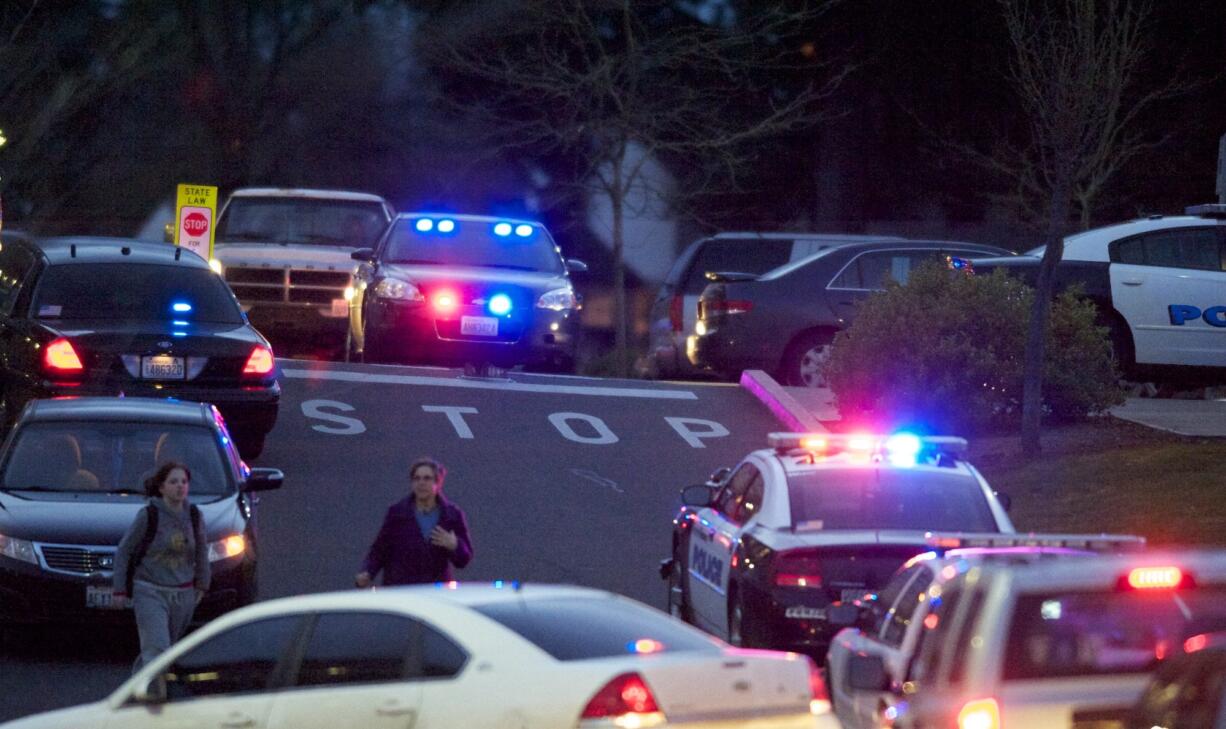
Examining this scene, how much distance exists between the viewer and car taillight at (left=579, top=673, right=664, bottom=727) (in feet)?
23.1

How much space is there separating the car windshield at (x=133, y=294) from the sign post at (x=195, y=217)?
548 cm

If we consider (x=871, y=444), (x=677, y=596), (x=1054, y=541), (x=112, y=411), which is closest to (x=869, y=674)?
(x=1054, y=541)

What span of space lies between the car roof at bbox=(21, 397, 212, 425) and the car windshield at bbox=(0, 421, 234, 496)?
0.05 meters

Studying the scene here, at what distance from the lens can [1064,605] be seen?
6.88m

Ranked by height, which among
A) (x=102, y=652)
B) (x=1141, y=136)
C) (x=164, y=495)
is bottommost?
(x=102, y=652)

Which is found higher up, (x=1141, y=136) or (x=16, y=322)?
(x=1141, y=136)

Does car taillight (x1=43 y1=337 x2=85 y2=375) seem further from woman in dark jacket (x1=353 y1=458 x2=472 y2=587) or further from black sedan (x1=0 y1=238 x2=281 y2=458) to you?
woman in dark jacket (x1=353 y1=458 x2=472 y2=587)

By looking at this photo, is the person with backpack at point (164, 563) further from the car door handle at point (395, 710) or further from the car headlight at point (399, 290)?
the car headlight at point (399, 290)

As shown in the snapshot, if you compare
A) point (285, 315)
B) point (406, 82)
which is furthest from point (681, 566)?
point (406, 82)

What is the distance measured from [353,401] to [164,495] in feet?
33.9

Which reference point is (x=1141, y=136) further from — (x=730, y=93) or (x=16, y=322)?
(x=16, y=322)

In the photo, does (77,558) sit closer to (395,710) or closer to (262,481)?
(262,481)

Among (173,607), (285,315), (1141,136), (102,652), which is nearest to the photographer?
(173,607)

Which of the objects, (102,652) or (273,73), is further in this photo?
(273,73)
